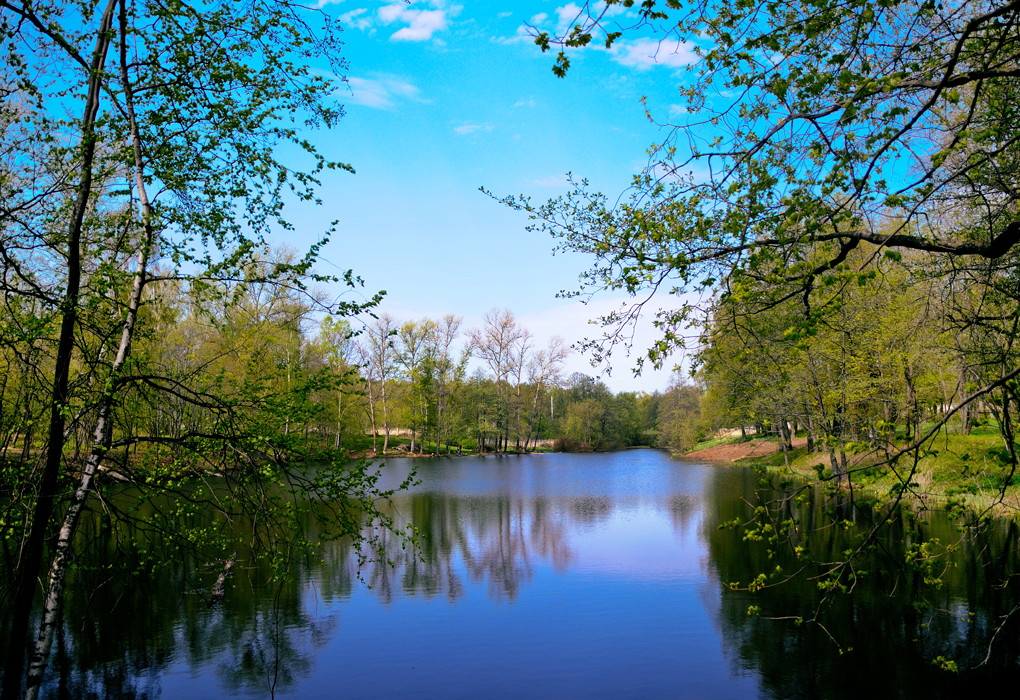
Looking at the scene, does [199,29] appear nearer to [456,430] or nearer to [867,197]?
[867,197]

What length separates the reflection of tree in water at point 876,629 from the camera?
25.5 feet

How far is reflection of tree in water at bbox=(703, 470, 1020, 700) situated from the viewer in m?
7.78

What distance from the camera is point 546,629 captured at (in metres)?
9.69

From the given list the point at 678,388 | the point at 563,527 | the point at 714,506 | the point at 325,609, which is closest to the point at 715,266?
the point at 325,609

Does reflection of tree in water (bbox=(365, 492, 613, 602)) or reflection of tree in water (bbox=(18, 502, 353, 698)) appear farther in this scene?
reflection of tree in water (bbox=(365, 492, 613, 602))

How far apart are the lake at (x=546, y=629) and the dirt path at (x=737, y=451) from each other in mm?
21446

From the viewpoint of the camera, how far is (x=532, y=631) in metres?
9.62

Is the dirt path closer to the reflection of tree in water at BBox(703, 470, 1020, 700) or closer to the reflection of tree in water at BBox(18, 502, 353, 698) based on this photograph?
the reflection of tree in water at BBox(703, 470, 1020, 700)

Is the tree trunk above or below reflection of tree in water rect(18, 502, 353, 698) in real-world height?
Result: above

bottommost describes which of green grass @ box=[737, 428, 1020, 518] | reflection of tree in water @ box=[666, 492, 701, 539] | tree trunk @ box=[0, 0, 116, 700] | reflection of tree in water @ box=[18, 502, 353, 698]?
reflection of tree in water @ box=[666, 492, 701, 539]

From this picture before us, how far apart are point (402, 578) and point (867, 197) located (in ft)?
34.2

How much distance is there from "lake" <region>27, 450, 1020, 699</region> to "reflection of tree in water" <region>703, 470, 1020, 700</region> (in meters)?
0.03

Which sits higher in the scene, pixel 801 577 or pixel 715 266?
pixel 715 266

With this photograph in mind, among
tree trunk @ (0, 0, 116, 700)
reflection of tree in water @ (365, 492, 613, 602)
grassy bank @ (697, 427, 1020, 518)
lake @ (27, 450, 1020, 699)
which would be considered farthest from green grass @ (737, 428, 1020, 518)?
tree trunk @ (0, 0, 116, 700)
